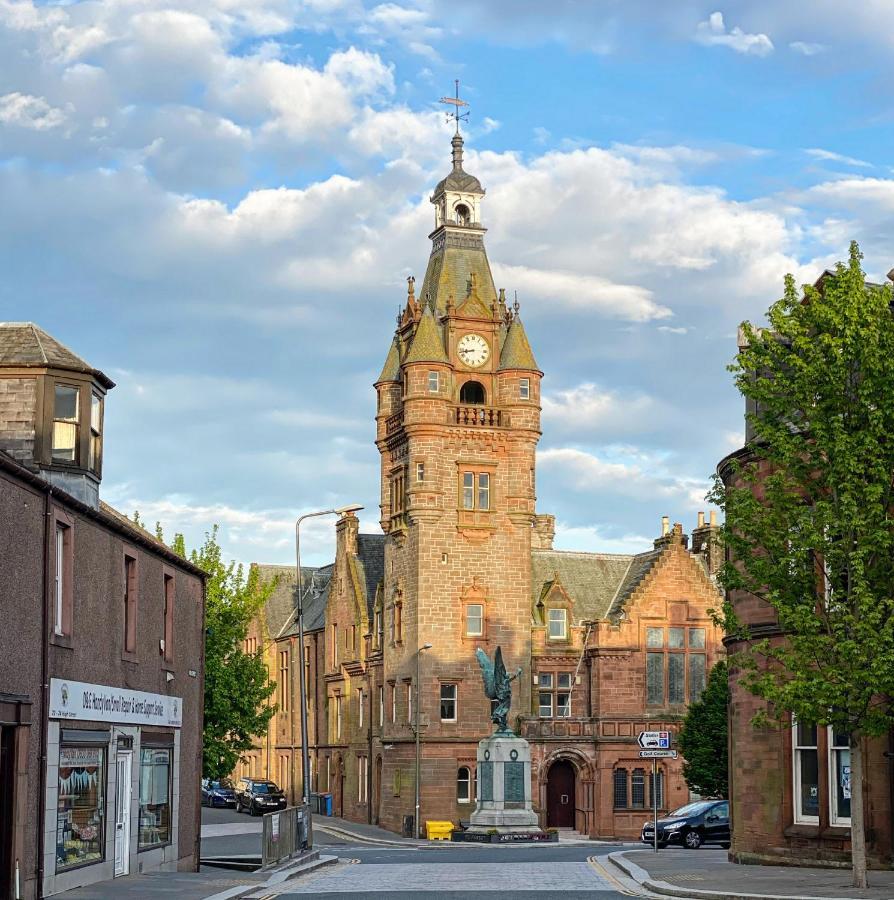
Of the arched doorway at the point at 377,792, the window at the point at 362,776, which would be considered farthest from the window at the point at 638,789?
the window at the point at 362,776

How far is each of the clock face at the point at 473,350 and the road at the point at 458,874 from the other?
2627 cm

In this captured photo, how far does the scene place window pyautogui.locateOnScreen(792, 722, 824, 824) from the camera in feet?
98.6

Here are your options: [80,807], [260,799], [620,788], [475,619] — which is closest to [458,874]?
[80,807]

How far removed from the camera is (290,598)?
333 feet

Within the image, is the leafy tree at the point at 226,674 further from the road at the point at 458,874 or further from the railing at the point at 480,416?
the railing at the point at 480,416

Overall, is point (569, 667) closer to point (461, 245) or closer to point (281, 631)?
point (461, 245)

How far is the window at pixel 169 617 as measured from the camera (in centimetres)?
3247

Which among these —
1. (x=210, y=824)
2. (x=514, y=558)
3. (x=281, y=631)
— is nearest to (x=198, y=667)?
(x=210, y=824)

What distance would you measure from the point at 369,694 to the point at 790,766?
4644cm

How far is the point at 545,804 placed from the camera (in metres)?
67.6

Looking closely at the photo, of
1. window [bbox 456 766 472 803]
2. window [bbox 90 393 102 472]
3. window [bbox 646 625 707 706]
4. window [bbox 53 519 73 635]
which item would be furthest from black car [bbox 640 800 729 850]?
window [bbox 53 519 73 635]

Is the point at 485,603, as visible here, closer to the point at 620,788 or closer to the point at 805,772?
the point at 620,788

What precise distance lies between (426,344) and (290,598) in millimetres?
36833

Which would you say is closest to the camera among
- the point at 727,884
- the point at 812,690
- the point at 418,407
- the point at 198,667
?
the point at 812,690
